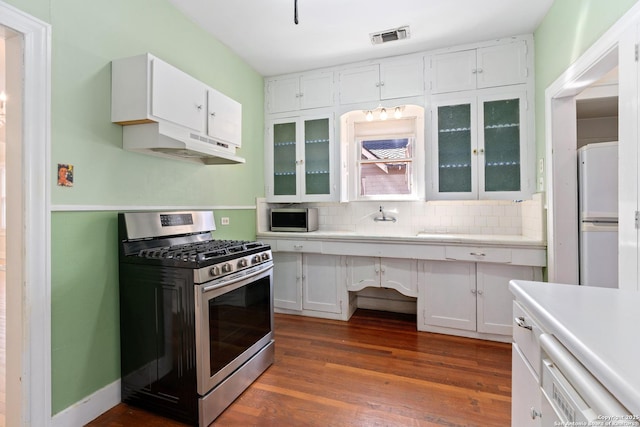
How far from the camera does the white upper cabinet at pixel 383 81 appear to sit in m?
3.21

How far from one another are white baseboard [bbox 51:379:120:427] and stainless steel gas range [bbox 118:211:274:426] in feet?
0.22

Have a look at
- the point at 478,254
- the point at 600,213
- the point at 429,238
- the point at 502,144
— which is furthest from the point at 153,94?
the point at 600,213

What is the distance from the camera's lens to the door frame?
1.52 meters

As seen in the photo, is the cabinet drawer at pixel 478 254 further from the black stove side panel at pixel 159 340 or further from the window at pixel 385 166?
the black stove side panel at pixel 159 340

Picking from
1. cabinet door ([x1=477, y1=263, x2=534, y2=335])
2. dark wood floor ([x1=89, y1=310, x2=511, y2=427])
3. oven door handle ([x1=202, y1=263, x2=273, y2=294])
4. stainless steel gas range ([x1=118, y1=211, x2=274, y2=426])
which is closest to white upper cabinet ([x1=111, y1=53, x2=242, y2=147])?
stainless steel gas range ([x1=118, y1=211, x2=274, y2=426])

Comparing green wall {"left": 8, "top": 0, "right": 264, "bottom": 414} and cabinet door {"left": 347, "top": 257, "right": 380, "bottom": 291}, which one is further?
cabinet door {"left": 347, "top": 257, "right": 380, "bottom": 291}

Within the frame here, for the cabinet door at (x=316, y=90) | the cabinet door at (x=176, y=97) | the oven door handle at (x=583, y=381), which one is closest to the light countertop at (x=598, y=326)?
the oven door handle at (x=583, y=381)

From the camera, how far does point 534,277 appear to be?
2719 millimetres

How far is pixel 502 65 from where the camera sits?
294 centimetres

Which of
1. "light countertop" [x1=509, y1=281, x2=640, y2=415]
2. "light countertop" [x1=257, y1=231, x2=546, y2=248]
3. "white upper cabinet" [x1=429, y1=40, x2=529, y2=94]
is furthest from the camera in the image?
"white upper cabinet" [x1=429, y1=40, x2=529, y2=94]

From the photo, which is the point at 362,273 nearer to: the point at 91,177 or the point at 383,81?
the point at 383,81

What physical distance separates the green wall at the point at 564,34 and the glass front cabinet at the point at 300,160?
2003mm

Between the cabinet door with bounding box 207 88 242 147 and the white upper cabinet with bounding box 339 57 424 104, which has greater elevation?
the white upper cabinet with bounding box 339 57 424 104

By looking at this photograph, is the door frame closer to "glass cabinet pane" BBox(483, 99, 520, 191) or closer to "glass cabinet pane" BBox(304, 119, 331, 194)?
"glass cabinet pane" BBox(304, 119, 331, 194)
